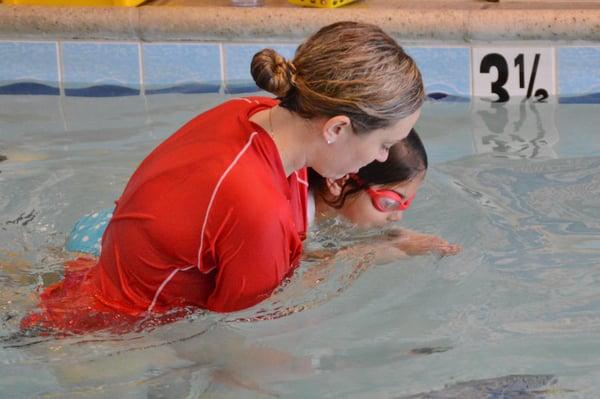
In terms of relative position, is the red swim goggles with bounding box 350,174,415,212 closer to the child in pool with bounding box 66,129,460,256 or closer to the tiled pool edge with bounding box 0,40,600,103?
the child in pool with bounding box 66,129,460,256

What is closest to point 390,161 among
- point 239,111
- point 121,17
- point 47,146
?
point 239,111

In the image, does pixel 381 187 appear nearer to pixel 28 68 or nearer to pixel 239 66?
pixel 239 66

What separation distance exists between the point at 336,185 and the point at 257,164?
0.76m

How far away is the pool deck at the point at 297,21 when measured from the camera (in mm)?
4898

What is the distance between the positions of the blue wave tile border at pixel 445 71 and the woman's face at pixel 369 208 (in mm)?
1853

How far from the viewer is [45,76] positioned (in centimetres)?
548

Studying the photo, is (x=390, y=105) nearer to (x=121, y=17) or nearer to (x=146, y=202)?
(x=146, y=202)

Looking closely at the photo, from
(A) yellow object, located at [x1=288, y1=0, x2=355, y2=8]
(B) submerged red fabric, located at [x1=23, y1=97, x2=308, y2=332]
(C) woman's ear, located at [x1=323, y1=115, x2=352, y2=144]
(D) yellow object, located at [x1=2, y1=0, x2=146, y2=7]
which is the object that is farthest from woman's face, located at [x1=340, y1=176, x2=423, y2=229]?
(D) yellow object, located at [x1=2, y1=0, x2=146, y2=7]

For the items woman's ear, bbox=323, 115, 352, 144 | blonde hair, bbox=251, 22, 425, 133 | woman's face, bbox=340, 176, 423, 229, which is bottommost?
woman's face, bbox=340, 176, 423, 229

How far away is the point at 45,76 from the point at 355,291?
8.90 feet

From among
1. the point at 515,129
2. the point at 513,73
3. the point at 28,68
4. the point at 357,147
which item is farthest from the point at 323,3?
the point at 357,147

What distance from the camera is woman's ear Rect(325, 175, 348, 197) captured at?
3.28 meters

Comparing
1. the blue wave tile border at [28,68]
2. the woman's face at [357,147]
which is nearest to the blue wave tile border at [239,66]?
the blue wave tile border at [28,68]

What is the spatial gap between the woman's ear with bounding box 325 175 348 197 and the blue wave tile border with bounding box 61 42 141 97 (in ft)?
7.71
